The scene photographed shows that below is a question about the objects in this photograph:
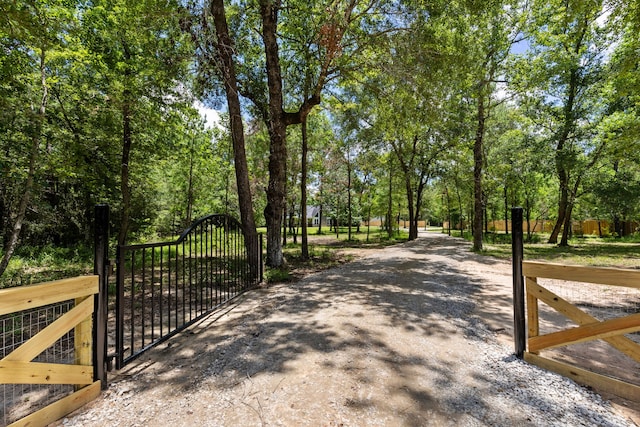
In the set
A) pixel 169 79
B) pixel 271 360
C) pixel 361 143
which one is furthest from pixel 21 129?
pixel 361 143

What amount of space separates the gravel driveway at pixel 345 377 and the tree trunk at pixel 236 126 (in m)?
2.25

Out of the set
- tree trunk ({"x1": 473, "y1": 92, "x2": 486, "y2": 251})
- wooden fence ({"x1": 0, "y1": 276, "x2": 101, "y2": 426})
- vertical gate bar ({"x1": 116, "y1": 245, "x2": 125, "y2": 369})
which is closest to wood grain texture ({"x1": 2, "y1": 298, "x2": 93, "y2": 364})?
wooden fence ({"x1": 0, "y1": 276, "x2": 101, "y2": 426})

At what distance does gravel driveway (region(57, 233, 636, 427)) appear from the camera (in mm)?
2061

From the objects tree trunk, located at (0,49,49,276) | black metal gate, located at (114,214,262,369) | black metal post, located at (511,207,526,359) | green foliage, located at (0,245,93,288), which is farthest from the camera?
green foliage, located at (0,245,93,288)

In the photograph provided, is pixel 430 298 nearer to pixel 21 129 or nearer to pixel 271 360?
pixel 271 360

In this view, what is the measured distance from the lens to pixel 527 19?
11477 mm

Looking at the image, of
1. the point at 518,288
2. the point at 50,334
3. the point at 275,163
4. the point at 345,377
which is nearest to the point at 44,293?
the point at 50,334

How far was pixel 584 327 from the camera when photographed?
246 centimetres

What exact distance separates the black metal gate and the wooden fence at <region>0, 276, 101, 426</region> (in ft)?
1.12

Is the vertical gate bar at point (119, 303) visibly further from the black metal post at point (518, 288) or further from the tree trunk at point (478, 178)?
the tree trunk at point (478, 178)

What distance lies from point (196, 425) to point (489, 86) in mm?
13923

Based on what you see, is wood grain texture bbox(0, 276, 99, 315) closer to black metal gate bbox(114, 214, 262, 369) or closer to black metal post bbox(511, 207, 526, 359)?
black metal gate bbox(114, 214, 262, 369)

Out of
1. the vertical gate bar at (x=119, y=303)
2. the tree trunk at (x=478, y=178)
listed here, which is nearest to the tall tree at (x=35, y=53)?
the vertical gate bar at (x=119, y=303)

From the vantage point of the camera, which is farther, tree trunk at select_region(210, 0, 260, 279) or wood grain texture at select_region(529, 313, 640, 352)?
Answer: tree trunk at select_region(210, 0, 260, 279)
